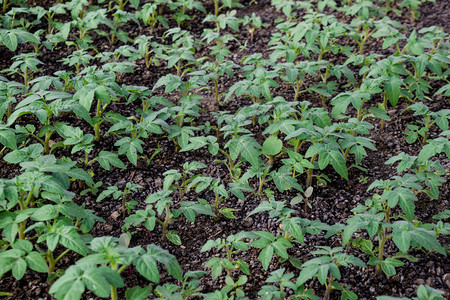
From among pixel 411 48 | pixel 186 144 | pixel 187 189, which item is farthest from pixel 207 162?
pixel 411 48

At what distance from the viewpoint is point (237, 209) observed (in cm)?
347

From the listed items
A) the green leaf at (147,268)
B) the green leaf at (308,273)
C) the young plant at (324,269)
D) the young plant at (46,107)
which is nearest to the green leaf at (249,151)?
the young plant at (324,269)

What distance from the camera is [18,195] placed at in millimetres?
2867

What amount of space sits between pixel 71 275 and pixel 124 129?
6.03 ft

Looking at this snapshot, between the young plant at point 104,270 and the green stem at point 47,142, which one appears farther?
the green stem at point 47,142

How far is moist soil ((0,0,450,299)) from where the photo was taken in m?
2.95

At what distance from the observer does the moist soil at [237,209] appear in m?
2.95

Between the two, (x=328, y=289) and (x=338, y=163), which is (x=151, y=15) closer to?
(x=338, y=163)

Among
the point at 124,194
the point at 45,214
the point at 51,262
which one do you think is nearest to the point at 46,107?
the point at 124,194

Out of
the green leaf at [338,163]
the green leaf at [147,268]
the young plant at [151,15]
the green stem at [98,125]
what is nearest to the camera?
the green leaf at [147,268]

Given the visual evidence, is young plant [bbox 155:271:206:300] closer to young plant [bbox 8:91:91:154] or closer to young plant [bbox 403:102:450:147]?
young plant [bbox 8:91:91:154]

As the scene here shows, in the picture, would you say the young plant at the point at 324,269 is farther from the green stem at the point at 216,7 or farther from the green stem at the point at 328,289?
the green stem at the point at 216,7

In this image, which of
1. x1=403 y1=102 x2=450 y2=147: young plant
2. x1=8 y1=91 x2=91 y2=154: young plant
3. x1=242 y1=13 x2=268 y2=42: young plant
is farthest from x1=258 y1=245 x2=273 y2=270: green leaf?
x1=242 y1=13 x2=268 y2=42: young plant

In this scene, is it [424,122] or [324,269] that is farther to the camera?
[424,122]
